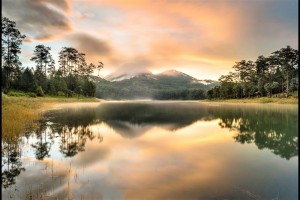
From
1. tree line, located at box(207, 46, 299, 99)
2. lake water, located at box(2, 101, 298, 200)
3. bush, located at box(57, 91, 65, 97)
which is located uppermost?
tree line, located at box(207, 46, 299, 99)

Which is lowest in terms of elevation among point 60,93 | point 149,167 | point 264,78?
point 149,167

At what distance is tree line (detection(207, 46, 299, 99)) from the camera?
96075 millimetres

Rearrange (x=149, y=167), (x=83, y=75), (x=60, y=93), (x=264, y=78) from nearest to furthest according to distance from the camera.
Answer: (x=149, y=167), (x=60, y=93), (x=264, y=78), (x=83, y=75)

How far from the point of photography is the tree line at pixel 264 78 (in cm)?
9607

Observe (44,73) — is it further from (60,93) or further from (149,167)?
(149,167)

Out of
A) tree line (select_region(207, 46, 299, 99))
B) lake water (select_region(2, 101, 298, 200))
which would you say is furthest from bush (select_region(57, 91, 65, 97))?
lake water (select_region(2, 101, 298, 200))

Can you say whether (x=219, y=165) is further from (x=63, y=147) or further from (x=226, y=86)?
(x=226, y=86)

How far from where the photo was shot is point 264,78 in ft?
372

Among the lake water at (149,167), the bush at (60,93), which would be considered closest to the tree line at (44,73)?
the bush at (60,93)

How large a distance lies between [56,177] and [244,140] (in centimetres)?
1460

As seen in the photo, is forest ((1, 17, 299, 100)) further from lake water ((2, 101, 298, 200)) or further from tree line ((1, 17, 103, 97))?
lake water ((2, 101, 298, 200))

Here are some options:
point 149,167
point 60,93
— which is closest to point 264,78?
point 60,93

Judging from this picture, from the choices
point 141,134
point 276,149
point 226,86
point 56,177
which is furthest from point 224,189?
point 226,86

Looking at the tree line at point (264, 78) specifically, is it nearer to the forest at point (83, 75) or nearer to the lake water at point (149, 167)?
the forest at point (83, 75)
